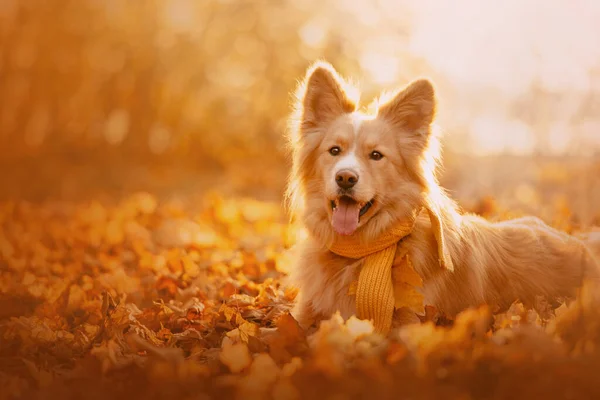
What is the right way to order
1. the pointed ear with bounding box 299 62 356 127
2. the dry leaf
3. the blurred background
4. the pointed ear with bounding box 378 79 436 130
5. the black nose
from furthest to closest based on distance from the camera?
the blurred background
the pointed ear with bounding box 299 62 356 127
the pointed ear with bounding box 378 79 436 130
the black nose
the dry leaf

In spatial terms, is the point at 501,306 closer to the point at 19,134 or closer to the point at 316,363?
the point at 316,363

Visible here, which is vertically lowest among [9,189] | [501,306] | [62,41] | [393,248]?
[9,189]

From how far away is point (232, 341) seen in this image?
3.89 meters

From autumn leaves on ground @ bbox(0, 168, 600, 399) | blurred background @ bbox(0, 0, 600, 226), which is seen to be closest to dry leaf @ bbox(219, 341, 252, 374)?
autumn leaves on ground @ bbox(0, 168, 600, 399)

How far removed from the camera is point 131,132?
20.2 m

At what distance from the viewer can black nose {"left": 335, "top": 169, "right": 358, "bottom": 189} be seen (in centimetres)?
418

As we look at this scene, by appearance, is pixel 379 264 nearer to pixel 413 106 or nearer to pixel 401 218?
pixel 401 218

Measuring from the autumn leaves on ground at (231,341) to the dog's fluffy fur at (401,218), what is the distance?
341 mm

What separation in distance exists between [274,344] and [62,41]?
56.3 ft

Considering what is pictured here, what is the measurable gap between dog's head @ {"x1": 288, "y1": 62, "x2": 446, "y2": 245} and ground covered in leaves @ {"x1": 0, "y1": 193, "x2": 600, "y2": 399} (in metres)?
0.82

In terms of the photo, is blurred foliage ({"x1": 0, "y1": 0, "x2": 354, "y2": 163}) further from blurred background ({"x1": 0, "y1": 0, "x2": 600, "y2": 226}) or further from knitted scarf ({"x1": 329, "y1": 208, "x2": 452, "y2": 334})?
knitted scarf ({"x1": 329, "y1": 208, "x2": 452, "y2": 334})

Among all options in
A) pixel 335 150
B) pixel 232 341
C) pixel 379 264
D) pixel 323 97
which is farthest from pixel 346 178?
pixel 232 341

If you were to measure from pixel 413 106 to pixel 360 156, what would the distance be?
21.3 inches

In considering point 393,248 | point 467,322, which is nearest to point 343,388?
Answer: point 467,322
